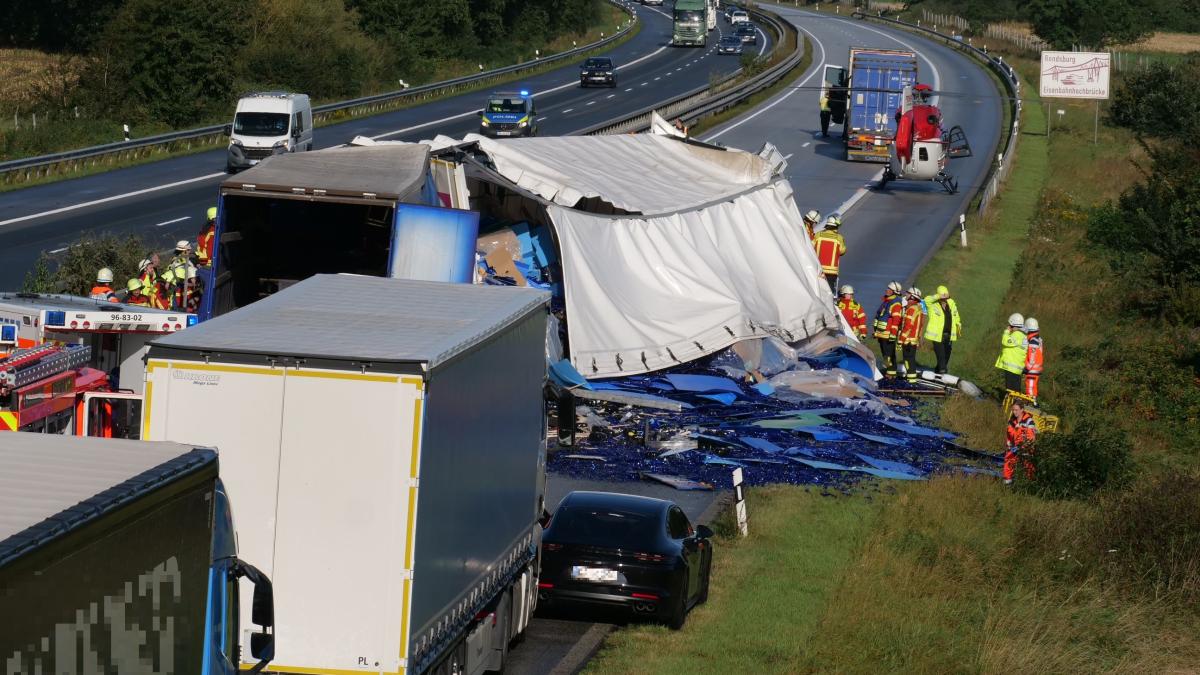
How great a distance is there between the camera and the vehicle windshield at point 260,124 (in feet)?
156

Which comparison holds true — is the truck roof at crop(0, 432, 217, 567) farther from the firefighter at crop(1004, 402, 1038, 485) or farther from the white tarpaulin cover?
the white tarpaulin cover

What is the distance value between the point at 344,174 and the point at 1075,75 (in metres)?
55.5

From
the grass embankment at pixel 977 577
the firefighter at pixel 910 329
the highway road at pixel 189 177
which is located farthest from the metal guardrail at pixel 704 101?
the grass embankment at pixel 977 577

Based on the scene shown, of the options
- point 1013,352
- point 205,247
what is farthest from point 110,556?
point 1013,352

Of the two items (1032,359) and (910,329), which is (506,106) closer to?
(910,329)

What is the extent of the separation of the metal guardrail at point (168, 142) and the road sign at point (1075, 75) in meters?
26.3

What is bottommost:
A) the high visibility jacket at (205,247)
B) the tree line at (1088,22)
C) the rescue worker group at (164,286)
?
the rescue worker group at (164,286)

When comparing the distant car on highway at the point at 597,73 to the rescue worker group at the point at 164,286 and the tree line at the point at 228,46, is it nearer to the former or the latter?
the tree line at the point at 228,46

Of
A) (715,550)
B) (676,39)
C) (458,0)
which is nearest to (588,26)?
(676,39)

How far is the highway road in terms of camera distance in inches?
1451

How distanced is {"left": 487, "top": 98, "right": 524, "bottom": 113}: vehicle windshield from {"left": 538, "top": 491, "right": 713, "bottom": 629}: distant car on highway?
45011mm

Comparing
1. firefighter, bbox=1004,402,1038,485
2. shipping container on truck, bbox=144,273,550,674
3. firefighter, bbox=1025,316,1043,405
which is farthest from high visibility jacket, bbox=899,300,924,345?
→ shipping container on truck, bbox=144,273,550,674

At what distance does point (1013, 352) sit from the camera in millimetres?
24781

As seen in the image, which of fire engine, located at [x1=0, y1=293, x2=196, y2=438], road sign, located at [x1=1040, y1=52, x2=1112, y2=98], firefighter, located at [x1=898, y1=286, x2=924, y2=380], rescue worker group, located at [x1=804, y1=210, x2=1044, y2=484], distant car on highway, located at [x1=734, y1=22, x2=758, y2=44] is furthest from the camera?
distant car on highway, located at [x1=734, y1=22, x2=758, y2=44]
